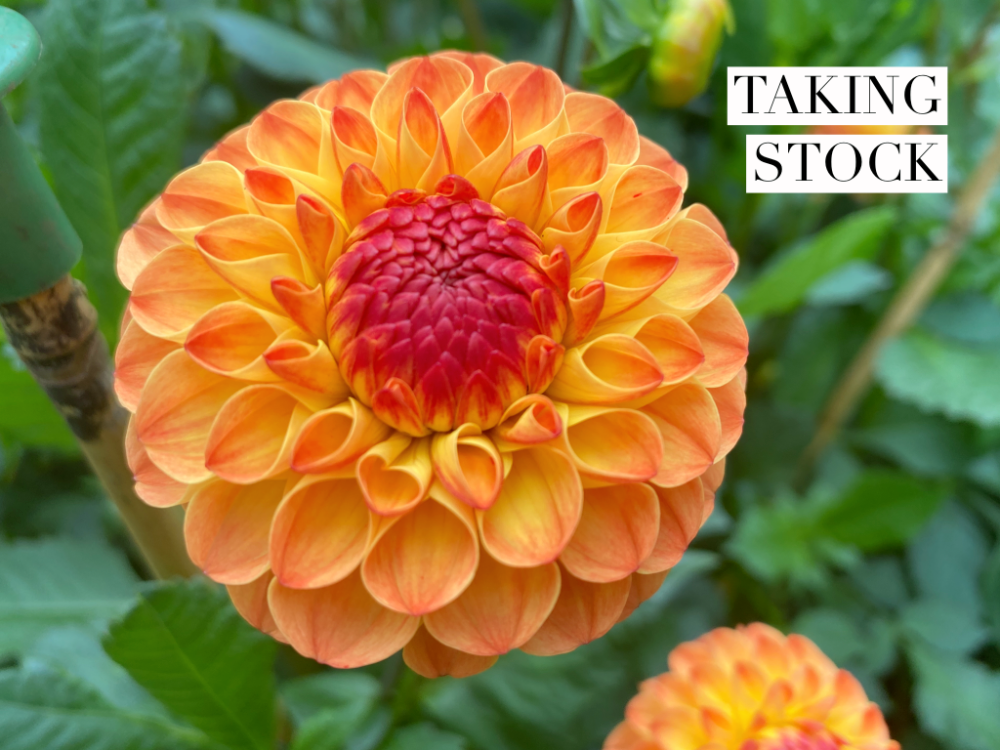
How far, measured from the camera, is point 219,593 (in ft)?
1.38

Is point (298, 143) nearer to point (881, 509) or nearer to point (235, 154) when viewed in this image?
point (235, 154)

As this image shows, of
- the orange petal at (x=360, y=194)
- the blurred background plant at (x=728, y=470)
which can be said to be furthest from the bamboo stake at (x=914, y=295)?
the orange petal at (x=360, y=194)

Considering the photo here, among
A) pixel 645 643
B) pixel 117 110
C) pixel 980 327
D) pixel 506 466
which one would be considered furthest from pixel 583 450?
pixel 980 327

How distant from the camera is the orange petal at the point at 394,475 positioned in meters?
0.33

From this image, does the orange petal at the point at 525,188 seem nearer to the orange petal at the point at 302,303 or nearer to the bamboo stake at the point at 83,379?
the orange petal at the point at 302,303

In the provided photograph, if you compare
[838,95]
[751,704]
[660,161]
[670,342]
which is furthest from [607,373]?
[838,95]

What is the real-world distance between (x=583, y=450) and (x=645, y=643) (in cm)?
33

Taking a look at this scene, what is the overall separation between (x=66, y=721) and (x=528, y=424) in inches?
12.2

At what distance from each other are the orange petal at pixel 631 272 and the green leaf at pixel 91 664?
0.37 metres

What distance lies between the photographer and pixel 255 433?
1.16 feet

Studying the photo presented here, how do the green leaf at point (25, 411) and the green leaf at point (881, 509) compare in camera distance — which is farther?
the green leaf at point (881, 509)

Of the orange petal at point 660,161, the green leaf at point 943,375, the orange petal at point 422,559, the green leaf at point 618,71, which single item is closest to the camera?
the orange petal at point 422,559

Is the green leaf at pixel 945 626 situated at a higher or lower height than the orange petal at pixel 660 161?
lower

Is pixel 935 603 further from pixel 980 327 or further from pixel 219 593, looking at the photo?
pixel 219 593
